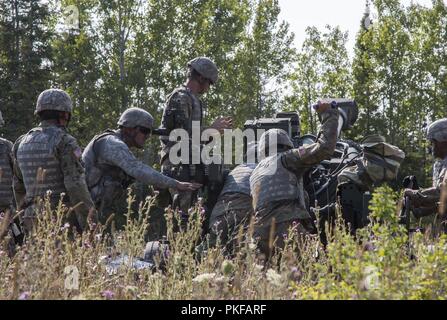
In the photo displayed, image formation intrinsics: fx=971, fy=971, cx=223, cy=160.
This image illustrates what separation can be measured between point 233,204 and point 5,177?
271 cm

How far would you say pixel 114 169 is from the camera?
9094 mm

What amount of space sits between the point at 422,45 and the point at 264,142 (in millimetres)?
29716

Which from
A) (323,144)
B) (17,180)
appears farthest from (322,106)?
(17,180)

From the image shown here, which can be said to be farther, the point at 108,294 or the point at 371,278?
the point at 108,294

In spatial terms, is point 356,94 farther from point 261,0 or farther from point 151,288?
point 151,288

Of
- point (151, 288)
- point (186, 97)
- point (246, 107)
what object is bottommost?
point (151, 288)

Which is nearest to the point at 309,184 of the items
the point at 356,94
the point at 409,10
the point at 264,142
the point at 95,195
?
the point at 264,142

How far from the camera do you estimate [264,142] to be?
10102 millimetres

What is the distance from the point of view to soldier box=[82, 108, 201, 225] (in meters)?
8.71

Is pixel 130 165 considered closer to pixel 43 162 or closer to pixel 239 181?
pixel 43 162

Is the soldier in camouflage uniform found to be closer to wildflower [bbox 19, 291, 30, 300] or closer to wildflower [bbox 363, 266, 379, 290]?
wildflower [bbox 19, 291, 30, 300]

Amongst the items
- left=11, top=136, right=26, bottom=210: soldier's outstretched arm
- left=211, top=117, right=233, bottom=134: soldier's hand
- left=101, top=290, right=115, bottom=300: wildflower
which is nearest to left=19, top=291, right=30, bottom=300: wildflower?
left=101, top=290, right=115, bottom=300: wildflower

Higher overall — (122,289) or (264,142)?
(264,142)

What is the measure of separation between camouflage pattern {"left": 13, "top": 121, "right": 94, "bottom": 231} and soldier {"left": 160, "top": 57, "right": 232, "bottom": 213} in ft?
6.83
